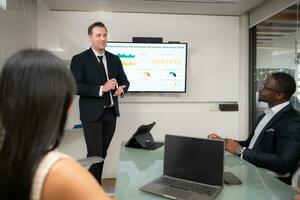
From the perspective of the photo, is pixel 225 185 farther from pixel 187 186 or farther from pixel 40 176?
pixel 40 176

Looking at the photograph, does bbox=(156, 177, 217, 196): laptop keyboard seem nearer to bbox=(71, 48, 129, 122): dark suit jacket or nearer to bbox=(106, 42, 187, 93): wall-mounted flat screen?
bbox=(71, 48, 129, 122): dark suit jacket

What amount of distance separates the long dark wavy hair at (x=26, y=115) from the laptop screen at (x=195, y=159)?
0.84 meters

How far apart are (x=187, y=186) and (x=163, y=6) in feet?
9.41

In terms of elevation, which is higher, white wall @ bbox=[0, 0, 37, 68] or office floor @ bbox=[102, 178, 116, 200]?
white wall @ bbox=[0, 0, 37, 68]

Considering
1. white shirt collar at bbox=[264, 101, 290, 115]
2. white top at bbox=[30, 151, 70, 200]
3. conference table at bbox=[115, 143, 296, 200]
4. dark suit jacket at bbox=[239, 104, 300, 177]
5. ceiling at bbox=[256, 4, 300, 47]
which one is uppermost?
ceiling at bbox=[256, 4, 300, 47]

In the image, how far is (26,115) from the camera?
2.53 feet

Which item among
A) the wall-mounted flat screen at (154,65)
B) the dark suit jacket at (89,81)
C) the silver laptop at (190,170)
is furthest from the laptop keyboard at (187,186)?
the wall-mounted flat screen at (154,65)

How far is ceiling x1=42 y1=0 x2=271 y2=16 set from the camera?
3.62m

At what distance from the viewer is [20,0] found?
3.23 meters

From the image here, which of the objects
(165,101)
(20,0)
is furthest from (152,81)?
(20,0)

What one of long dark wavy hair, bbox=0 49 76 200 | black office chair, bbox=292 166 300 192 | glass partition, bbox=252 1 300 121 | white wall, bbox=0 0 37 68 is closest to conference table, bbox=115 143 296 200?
black office chair, bbox=292 166 300 192

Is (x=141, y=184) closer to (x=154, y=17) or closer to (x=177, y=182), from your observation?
(x=177, y=182)

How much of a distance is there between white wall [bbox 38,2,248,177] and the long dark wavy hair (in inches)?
126

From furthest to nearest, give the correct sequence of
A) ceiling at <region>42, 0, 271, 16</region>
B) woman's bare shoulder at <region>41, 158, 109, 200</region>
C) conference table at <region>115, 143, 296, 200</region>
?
ceiling at <region>42, 0, 271, 16</region>
conference table at <region>115, 143, 296, 200</region>
woman's bare shoulder at <region>41, 158, 109, 200</region>
